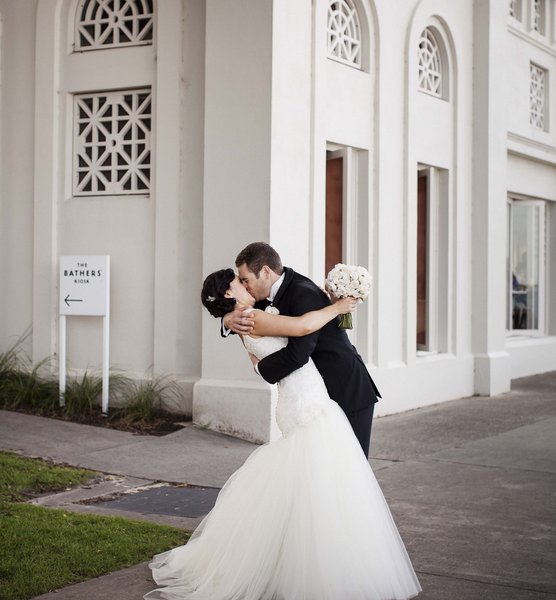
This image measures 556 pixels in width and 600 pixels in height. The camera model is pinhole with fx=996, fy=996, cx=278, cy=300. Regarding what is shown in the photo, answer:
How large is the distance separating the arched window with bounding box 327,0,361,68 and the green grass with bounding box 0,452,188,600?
661 cm

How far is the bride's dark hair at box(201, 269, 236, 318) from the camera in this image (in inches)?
205

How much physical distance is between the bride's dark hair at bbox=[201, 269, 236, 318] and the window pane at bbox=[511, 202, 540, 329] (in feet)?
43.0

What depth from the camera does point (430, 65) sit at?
1376 centimetres

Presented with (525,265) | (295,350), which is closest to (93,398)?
(295,350)

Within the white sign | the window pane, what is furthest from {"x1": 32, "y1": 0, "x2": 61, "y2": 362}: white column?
the window pane

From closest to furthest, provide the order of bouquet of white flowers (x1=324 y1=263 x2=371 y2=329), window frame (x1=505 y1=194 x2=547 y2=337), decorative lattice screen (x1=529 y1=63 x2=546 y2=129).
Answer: bouquet of white flowers (x1=324 y1=263 x2=371 y2=329) → decorative lattice screen (x1=529 y1=63 x2=546 y2=129) → window frame (x1=505 y1=194 x2=547 y2=337)

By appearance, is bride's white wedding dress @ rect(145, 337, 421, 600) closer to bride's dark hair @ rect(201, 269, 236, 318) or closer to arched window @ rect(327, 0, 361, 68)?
bride's dark hair @ rect(201, 269, 236, 318)

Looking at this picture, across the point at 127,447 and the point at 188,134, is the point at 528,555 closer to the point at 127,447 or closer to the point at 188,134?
the point at 127,447

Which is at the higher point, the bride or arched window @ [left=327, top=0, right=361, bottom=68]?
arched window @ [left=327, top=0, right=361, bottom=68]

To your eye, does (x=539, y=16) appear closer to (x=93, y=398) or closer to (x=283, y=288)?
(x=93, y=398)

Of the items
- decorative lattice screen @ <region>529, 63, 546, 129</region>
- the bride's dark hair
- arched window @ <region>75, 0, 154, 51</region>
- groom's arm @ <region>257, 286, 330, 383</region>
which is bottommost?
groom's arm @ <region>257, 286, 330, 383</region>

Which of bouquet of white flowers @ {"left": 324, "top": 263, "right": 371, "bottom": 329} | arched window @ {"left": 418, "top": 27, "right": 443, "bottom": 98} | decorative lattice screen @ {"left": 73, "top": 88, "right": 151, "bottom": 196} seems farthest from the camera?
arched window @ {"left": 418, "top": 27, "right": 443, "bottom": 98}

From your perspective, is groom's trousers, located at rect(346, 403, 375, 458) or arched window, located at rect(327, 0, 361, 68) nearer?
groom's trousers, located at rect(346, 403, 375, 458)

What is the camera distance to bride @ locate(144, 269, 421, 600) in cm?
499
